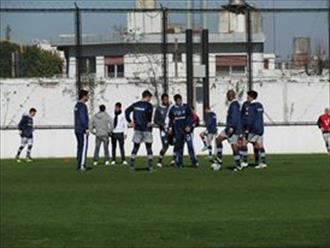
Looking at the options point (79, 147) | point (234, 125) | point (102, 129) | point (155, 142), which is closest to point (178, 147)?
point (234, 125)

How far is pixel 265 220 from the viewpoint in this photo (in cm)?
1432

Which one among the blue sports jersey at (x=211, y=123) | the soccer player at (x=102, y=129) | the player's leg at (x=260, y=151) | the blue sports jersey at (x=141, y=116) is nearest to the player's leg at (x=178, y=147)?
the blue sports jersey at (x=141, y=116)

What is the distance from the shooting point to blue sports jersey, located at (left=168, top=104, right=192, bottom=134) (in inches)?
1086

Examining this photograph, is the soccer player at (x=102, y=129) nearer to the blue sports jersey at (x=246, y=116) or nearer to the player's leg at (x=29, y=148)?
the player's leg at (x=29, y=148)

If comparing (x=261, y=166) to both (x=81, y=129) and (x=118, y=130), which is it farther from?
(x=118, y=130)

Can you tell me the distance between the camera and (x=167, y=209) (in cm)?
1605

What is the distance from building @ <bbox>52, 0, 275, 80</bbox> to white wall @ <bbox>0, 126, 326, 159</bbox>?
7.40ft

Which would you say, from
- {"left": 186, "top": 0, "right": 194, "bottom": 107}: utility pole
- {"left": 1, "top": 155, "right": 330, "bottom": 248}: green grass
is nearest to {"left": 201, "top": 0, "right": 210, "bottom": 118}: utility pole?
{"left": 186, "top": 0, "right": 194, "bottom": 107}: utility pole

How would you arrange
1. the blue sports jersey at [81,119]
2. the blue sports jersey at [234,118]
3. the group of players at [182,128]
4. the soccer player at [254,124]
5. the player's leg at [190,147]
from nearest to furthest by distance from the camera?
1. the group of players at [182,128]
2. the blue sports jersey at [234,118]
3. the soccer player at [254,124]
4. the blue sports jersey at [81,119]
5. the player's leg at [190,147]

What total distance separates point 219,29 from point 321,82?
4255mm

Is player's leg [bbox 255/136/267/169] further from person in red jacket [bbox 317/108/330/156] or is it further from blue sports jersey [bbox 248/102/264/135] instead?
person in red jacket [bbox 317/108/330/156]

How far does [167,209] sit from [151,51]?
22624 millimetres

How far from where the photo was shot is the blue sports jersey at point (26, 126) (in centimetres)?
3422

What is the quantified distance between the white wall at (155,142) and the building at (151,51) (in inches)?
88.8
